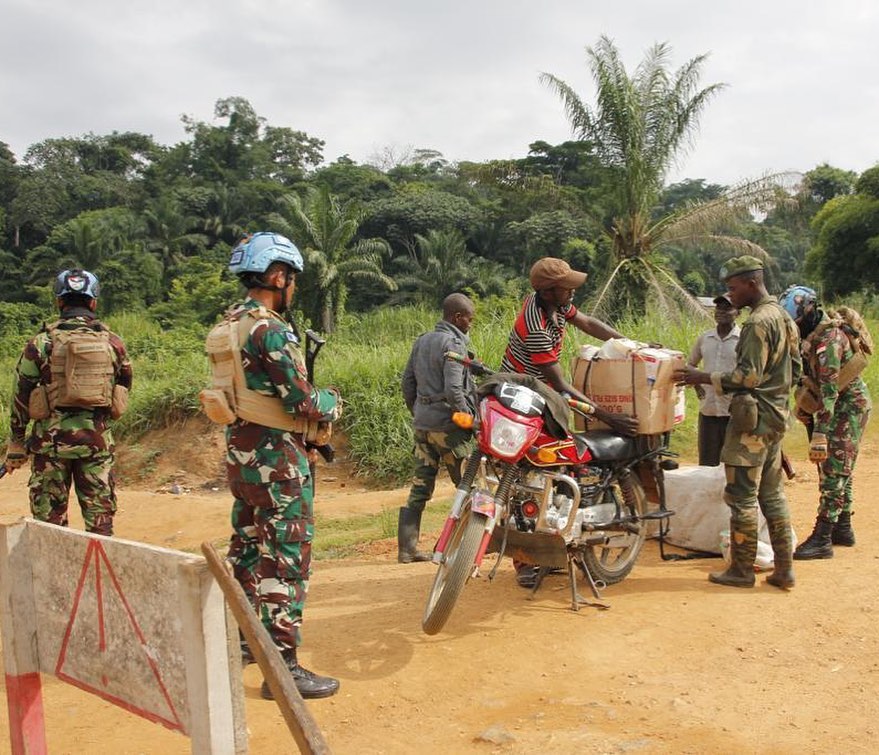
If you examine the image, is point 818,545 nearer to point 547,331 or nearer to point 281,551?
point 547,331

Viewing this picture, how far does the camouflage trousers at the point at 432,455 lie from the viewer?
649cm

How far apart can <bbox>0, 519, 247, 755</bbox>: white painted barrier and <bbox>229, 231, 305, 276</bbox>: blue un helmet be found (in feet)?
4.78

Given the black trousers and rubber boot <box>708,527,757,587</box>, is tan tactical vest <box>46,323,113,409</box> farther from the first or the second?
the black trousers

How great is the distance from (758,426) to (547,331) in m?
1.28

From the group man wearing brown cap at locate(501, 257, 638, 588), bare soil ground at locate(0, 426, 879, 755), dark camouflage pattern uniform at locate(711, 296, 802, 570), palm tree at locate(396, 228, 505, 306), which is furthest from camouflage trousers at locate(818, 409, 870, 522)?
palm tree at locate(396, 228, 505, 306)

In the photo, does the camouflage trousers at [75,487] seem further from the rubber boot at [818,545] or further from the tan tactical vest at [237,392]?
the rubber boot at [818,545]

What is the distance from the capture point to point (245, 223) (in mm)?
51781

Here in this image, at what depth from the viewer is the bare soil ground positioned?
11.2ft

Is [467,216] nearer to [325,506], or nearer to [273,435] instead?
[325,506]

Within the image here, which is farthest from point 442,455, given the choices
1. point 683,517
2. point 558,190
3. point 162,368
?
point 558,190

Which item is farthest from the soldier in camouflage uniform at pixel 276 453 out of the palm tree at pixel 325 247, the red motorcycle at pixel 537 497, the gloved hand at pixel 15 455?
the palm tree at pixel 325 247

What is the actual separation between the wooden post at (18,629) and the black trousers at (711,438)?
5.30 m

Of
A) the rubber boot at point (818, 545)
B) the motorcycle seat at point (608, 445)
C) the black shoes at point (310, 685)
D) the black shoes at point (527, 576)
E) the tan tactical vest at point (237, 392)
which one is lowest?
the black shoes at point (310, 685)

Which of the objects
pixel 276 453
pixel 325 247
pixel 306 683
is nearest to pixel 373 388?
pixel 276 453
